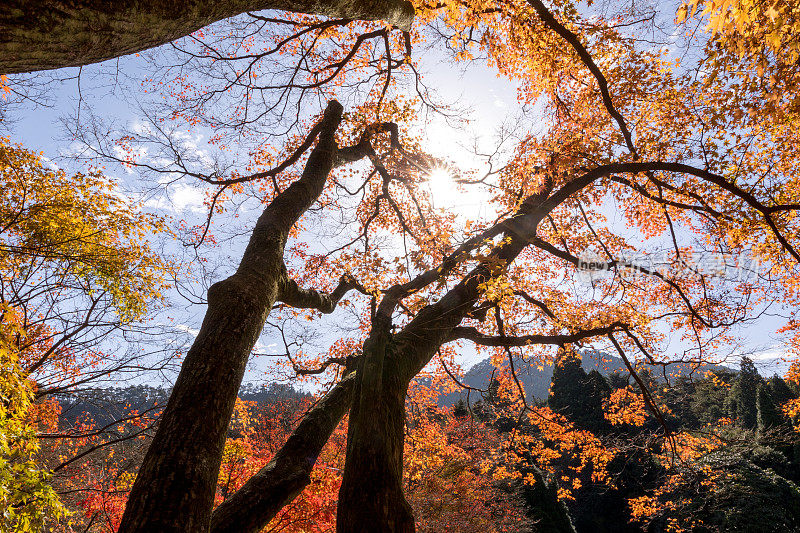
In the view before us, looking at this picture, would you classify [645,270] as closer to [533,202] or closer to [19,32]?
[533,202]

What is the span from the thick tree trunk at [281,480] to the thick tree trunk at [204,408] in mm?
1152

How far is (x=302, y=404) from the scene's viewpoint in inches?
847

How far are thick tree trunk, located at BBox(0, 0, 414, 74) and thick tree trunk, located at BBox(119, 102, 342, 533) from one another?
208cm

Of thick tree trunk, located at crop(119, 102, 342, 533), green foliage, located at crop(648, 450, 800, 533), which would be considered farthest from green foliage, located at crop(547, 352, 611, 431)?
thick tree trunk, located at crop(119, 102, 342, 533)

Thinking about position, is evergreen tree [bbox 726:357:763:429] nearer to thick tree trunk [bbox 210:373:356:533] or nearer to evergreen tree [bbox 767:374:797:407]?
evergreen tree [bbox 767:374:797:407]

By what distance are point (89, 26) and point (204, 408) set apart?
2.51m

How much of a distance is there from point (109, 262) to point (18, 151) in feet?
8.81

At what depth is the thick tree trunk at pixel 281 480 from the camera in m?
3.11

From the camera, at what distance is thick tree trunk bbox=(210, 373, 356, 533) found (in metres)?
3.11

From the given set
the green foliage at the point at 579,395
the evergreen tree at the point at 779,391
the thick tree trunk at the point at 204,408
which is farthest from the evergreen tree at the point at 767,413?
the thick tree trunk at the point at 204,408

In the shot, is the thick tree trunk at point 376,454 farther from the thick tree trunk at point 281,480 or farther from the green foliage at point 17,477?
the green foliage at point 17,477

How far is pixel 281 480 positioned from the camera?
11.4 ft

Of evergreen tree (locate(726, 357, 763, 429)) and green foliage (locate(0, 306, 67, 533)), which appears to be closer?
green foliage (locate(0, 306, 67, 533))

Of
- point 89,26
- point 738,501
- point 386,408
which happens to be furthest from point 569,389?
point 89,26
